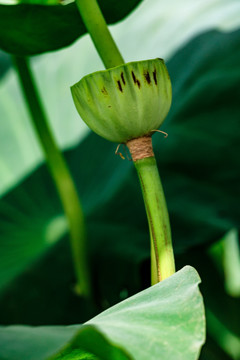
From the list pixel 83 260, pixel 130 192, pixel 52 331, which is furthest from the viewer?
pixel 130 192

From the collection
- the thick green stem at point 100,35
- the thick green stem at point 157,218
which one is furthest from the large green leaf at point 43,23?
the thick green stem at point 157,218

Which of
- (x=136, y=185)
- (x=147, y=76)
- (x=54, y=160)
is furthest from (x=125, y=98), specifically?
(x=136, y=185)

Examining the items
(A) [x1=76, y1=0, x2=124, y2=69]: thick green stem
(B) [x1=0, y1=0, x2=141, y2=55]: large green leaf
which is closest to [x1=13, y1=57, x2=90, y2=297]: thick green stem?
(B) [x1=0, y1=0, x2=141, y2=55]: large green leaf

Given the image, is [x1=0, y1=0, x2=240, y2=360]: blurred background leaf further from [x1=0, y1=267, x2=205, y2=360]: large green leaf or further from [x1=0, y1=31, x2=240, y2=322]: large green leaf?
Result: [x1=0, y1=267, x2=205, y2=360]: large green leaf

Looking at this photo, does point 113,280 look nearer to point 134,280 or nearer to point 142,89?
point 134,280

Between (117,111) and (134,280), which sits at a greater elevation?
(117,111)

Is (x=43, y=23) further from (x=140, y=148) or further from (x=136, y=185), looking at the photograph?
(x=136, y=185)

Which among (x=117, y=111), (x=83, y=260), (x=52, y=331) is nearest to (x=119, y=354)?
(x=52, y=331)

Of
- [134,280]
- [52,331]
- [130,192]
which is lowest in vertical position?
[134,280]

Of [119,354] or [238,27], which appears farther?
[238,27]
